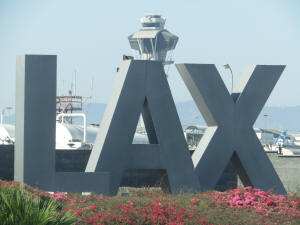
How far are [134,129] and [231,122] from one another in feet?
10.8

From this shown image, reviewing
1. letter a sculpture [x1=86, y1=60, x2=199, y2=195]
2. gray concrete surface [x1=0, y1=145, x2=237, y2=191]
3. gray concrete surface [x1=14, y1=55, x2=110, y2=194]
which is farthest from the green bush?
gray concrete surface [x1=0, y1=145, x2=237, y2=191]

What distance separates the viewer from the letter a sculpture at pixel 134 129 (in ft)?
62.6

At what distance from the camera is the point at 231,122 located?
2045cm

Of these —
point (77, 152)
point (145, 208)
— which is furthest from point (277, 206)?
point (77, 152)

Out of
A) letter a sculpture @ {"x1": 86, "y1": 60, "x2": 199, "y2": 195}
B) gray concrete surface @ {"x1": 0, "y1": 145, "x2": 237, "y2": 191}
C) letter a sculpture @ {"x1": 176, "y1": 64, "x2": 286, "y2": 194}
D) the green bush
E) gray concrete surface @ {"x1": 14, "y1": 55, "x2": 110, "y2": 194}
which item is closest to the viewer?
the green bush

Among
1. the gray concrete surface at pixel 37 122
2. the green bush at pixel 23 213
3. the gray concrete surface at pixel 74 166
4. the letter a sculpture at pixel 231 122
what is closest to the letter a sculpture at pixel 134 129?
the letter a sculpture at pixel 231 122

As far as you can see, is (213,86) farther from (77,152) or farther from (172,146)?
(77,152)

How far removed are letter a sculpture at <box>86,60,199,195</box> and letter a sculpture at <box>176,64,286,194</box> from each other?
0.78 m

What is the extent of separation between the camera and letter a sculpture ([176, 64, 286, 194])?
20.2 m

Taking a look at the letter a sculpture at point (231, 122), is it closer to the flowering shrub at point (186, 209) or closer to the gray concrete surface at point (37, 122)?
the flowering shrub at point (186, 209)

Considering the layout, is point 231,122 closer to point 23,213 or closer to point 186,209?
point 186,209

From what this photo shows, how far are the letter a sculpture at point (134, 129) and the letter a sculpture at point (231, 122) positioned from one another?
78 cm

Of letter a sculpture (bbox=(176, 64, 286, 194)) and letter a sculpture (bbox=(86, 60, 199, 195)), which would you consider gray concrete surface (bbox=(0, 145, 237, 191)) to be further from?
letter a sculpture (bbox=(86, 60, 199, 195))

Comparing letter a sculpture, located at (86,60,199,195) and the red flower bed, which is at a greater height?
letter a sculpture, located at (86,60,199,195)
